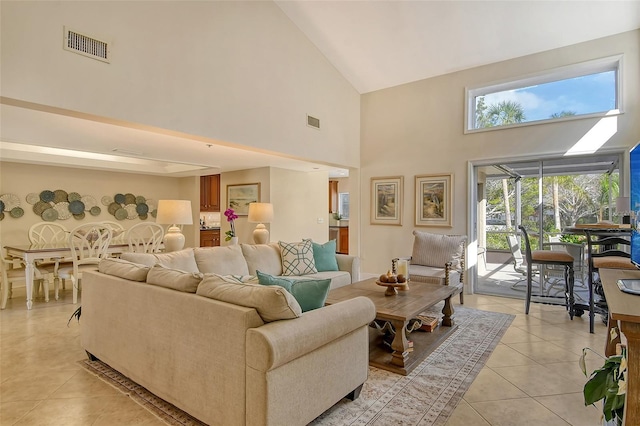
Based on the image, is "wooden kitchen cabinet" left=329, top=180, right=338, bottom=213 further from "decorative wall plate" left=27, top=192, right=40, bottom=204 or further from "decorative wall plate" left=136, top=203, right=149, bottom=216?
"decorative wall plate" left=27, top=192, right=40, bottom=204

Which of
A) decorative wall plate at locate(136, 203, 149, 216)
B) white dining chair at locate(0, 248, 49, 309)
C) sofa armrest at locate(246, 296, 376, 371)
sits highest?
decorative wall plate at locate(136, 203, 149, 216)

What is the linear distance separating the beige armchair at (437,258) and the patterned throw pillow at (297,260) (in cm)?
134

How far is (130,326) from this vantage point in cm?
233

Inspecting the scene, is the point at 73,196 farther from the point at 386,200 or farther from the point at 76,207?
the point at 386,200

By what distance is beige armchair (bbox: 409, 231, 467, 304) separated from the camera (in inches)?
176

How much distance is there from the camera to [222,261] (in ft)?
12.5

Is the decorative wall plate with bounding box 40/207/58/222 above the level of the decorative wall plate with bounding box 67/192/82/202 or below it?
below

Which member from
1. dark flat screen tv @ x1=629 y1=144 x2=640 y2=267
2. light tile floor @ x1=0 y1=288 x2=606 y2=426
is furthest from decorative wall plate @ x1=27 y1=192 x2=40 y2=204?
dark flat screen tv @ x1=629 y1=144 x2=640 y2=267

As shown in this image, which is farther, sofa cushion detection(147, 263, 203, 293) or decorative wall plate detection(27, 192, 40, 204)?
decorative wall plate detection(27, 192, 40, 204)

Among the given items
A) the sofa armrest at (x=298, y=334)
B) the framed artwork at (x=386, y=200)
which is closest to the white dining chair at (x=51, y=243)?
the sofa armrest at (x=298, y=334)

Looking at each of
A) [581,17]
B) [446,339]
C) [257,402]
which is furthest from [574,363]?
[581,17]

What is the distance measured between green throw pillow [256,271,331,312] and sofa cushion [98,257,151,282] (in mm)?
967

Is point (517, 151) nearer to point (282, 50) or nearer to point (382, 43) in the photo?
point (382, 43)

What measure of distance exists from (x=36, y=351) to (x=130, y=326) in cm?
152
